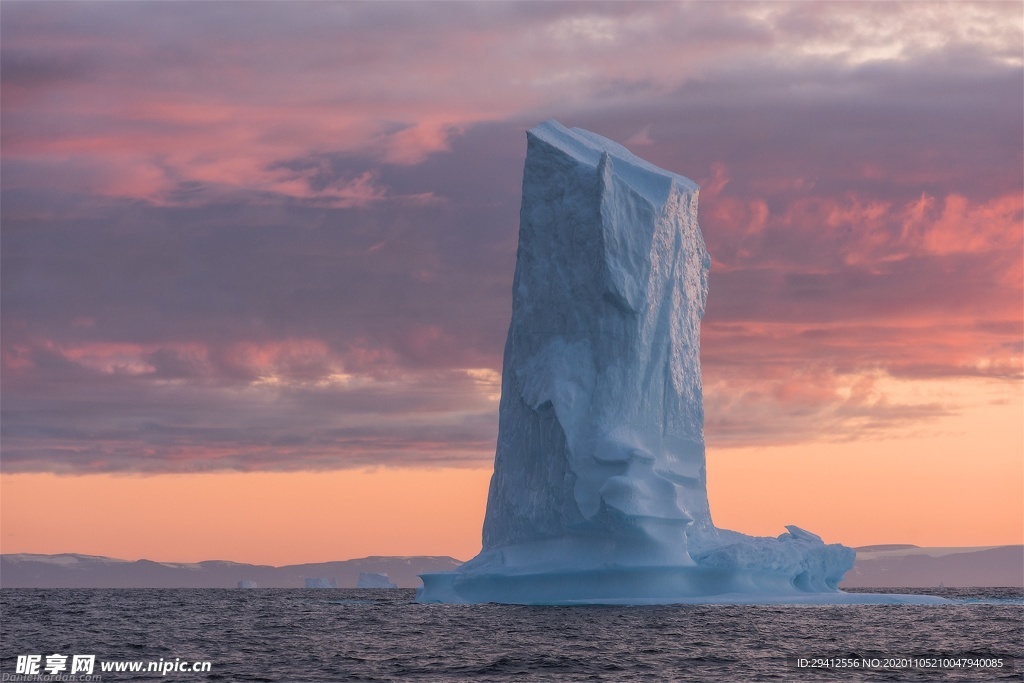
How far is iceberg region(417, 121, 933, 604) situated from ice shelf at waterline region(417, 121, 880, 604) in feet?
0.17

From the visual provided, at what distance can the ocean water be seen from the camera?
21562 millimetres

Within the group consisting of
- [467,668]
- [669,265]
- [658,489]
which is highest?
[669,265]

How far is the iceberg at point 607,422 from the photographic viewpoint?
36219 millimetres

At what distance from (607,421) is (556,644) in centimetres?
1214

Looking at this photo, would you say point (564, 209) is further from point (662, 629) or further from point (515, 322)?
point (662, 629)

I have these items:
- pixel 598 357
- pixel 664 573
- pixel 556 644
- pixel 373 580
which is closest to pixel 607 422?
pixel 598 357

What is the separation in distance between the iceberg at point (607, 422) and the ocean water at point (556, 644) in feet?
3.67

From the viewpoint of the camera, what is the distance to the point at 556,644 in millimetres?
26016

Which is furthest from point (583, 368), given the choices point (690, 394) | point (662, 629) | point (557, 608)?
point (662, 629)

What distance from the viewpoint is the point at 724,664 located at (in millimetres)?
22656

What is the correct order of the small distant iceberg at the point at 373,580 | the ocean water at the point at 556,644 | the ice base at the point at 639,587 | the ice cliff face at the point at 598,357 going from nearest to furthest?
the ocean water at the point at 556,644
the ice base at the point at 639,587
the ice cliff face at the point at 598,357
the small distant iceberg at the point at 373,580

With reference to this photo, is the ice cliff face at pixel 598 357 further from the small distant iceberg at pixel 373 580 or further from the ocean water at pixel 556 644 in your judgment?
the small distant iceberg at pixel 373 580

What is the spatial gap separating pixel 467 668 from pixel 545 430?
1659 centimetres

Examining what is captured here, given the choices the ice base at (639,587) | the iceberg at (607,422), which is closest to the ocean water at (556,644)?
the ice base at (639,587)
